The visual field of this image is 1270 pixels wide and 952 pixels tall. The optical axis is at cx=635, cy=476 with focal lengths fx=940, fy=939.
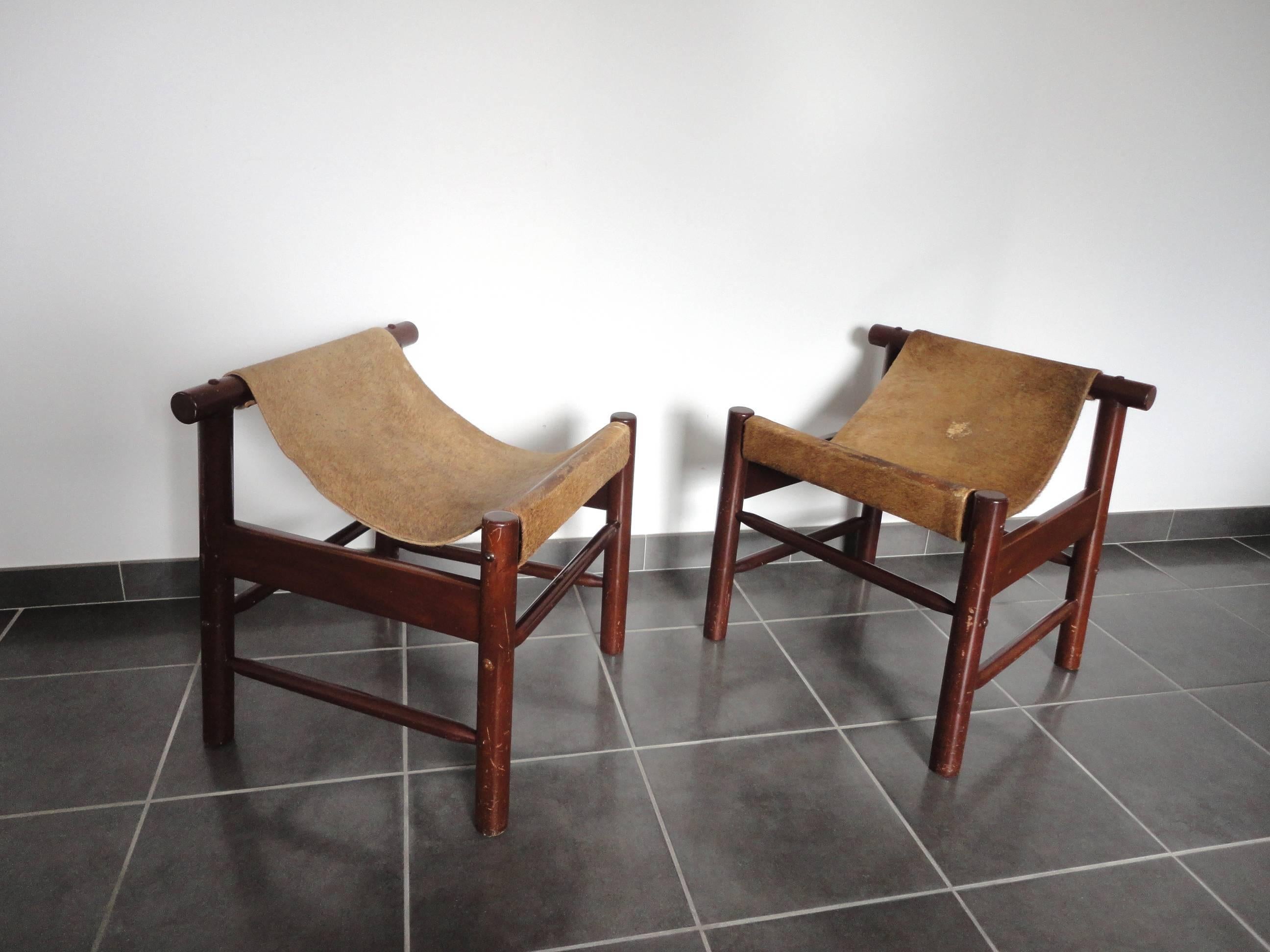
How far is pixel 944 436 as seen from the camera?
196cm

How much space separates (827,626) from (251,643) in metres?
1.26

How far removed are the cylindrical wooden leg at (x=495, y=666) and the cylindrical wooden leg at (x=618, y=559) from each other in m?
0.54

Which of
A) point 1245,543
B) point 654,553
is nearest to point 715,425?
point 654,553

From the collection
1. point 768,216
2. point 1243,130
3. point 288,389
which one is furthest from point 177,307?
point 1243,130

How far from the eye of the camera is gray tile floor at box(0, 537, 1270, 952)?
1.31 metres

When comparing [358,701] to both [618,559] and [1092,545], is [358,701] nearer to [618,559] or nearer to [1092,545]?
[618,559]

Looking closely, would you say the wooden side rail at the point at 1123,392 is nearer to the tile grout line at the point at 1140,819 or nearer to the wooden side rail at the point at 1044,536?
the wooden side rail at the point at 1044,536

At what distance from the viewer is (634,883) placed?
1.38m

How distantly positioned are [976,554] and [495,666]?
0.80 meters

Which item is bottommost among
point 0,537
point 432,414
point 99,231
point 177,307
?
point 0,537

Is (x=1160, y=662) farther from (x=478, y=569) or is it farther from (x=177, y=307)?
(x=177, y=307)

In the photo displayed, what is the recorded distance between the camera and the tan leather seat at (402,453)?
4.97 feet

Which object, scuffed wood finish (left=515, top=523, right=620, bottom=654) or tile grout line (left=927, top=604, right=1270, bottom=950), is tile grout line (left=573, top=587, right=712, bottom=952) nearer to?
scuffed wood finish (left=515, top=523, right=620, bottom=654)

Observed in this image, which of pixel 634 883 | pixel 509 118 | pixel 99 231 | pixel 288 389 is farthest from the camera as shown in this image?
pixel 509 118
